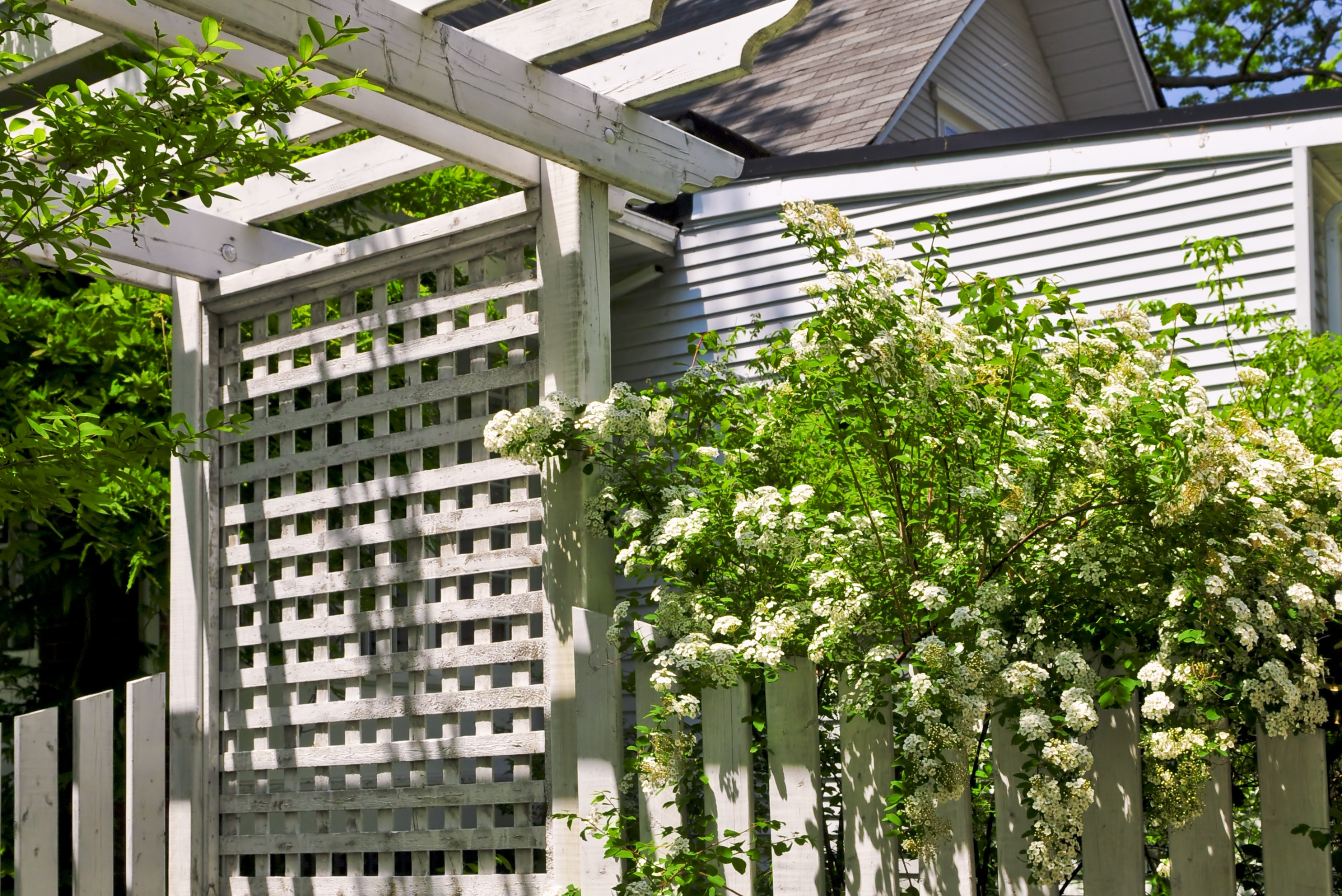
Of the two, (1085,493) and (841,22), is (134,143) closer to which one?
(1085,493)

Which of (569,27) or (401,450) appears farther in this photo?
(401,450)

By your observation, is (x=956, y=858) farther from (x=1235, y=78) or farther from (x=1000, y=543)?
(x=1235, y=78)

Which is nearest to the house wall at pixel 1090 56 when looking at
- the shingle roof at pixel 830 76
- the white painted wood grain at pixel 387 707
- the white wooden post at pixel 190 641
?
the shingle roof at pixel 830 76

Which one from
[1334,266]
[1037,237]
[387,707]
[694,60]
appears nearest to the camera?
[694,60]

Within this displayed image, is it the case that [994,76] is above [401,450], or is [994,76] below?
above

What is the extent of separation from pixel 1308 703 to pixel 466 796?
2.18 m

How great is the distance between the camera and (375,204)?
6.41 meters

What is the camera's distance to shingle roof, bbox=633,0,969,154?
28.7 ft

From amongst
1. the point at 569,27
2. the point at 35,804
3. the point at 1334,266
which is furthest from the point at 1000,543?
the point at 1334,266

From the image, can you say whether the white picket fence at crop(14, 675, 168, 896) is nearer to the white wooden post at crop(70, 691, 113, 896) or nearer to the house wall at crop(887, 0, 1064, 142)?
the white wooden post at crop(70, 691, 113, 896)

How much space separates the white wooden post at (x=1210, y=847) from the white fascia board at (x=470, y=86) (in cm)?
203

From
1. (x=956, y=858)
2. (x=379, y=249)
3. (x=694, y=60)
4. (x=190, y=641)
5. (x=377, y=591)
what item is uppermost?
(x=694, y=60)

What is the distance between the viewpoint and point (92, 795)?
8.89ft

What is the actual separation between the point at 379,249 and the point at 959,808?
2.34 m
